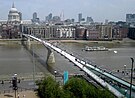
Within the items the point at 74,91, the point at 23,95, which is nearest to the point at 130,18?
the point at 23,95

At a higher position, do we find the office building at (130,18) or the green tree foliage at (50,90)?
the office building at (130,18)

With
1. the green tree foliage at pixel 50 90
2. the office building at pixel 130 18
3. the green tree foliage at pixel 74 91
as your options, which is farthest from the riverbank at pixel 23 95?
the office building at pixel 130 18

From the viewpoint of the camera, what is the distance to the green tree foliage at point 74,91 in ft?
24.2

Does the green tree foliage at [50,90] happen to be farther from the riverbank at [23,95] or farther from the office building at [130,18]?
the office building at [130,18]

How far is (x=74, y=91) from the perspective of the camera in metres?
8.08

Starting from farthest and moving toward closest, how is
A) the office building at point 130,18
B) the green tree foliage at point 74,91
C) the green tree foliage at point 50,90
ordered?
the office building at point 130,18
the green tree foliage at point 50,90
the green tree foliage at point 74,91

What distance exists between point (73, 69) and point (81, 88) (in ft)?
25.4

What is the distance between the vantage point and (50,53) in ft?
63.1

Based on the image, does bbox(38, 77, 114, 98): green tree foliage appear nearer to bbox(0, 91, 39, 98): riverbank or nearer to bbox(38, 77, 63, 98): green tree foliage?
bbox(38, 77, 63, 98): green tree foliage

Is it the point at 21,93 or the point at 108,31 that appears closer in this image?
the point at 21,93

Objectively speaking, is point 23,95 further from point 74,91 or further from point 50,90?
point 74,91

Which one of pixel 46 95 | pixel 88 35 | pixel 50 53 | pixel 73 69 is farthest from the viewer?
pixel 88 35

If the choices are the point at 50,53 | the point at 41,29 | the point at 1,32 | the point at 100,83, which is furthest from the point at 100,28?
the point at 100,83

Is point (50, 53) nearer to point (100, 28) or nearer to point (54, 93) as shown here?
point (54, 93)
